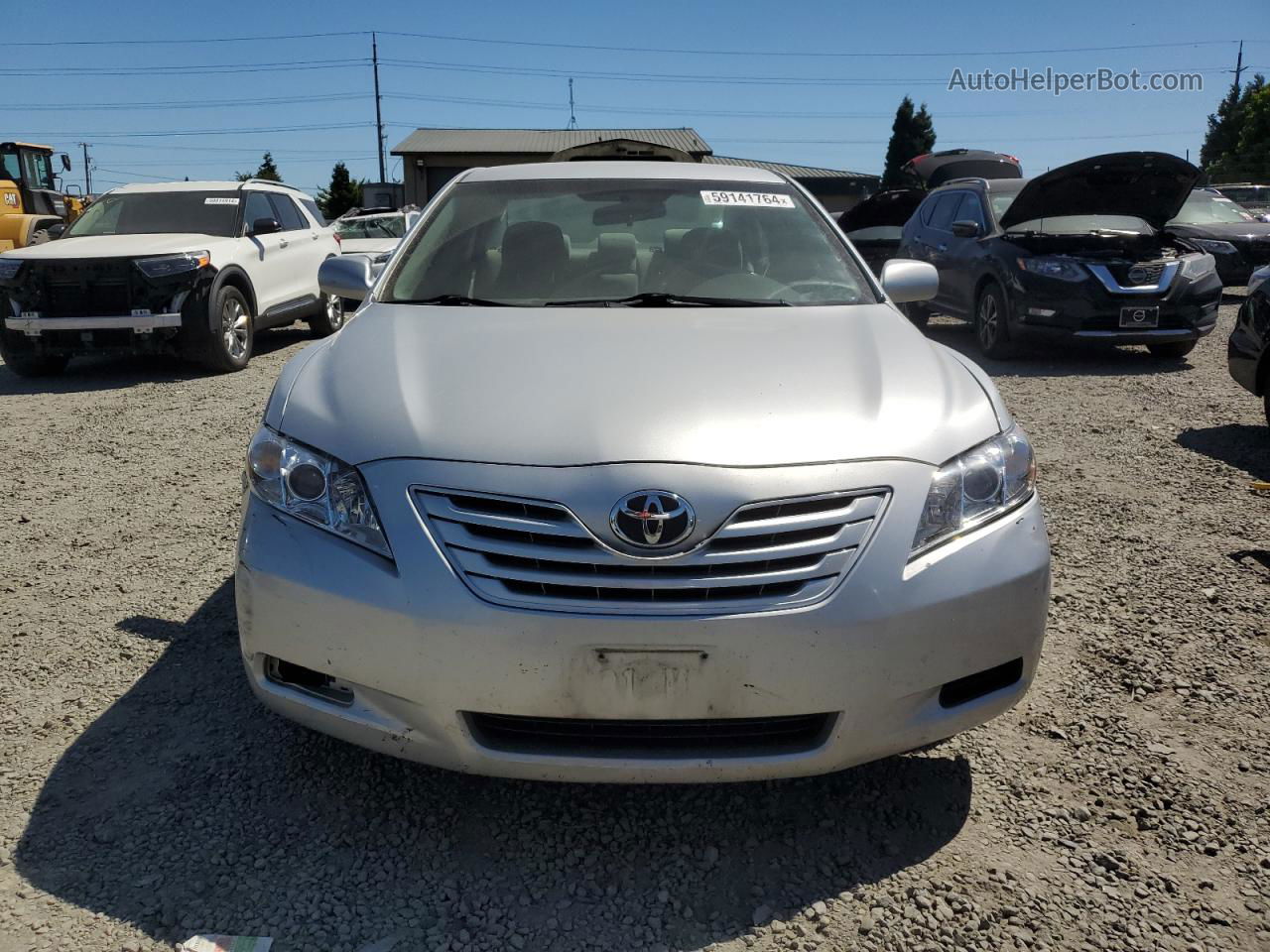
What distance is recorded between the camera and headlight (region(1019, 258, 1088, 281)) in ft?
28.8

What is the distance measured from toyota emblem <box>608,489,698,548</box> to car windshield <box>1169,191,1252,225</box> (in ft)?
45.6

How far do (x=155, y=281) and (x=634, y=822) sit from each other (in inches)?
305

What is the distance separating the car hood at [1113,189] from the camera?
27.7ft

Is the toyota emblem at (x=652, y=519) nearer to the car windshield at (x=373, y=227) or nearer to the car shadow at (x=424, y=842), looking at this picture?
the car shadow at (x=424, y=842)

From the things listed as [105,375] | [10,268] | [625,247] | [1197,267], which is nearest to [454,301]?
[625,247]

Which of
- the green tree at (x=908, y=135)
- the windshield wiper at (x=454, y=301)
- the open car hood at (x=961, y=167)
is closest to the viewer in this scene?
the windshield wiper at (x=454, y=301)

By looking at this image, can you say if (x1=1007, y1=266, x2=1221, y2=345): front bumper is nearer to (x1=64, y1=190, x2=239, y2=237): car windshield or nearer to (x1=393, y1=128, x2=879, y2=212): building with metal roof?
(x1=64, y1=190, x2=239, y2=237): car windshield

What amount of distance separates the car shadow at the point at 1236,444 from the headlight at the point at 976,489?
12.6 feet

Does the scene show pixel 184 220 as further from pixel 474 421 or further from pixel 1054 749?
pixel 1054 749

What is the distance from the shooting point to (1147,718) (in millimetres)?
2982

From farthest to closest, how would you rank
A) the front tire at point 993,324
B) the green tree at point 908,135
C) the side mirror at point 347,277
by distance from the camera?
the green tree at point 908,135, the front tire at point 993,324, the side mirror at point 347,277

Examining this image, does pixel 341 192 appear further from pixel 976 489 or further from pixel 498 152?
pixel 976 489

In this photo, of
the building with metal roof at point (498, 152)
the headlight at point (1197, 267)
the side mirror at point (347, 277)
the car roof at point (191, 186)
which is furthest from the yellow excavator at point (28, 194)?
the building with metal roof at point (498, 152)

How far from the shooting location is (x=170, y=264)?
8.75 metres
